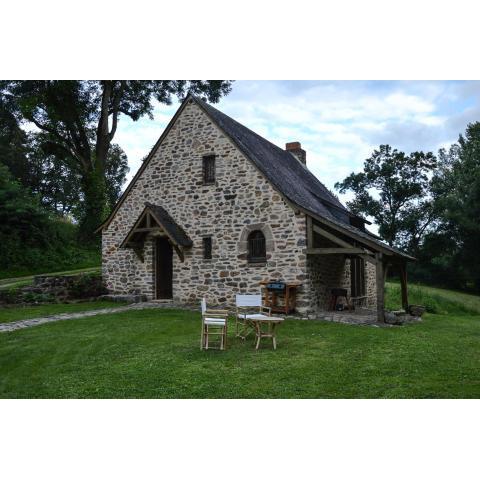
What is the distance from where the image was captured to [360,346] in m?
8.80

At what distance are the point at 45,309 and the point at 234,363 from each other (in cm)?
838

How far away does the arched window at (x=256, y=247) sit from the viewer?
13953 mm

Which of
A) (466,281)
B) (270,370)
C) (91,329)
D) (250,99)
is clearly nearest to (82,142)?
(250,99)

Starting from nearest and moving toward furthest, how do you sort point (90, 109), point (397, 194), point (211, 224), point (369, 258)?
point (369, 258), point (211, 224), point (90, 109), point (397, 194)

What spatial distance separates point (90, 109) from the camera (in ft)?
91.0

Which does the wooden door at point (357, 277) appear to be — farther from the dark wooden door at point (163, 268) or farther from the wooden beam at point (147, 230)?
the wooden beam at point (147, 230)

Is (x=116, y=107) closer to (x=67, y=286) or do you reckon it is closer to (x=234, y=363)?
(x=67, y=286)

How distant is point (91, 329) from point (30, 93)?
18512 mm

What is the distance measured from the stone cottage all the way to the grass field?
9.69ft

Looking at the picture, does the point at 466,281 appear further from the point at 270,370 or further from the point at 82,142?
the point at 270,370

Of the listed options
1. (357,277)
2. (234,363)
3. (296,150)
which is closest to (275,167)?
(357,277)

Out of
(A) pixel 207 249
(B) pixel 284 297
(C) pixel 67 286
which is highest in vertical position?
(A) pixel 207 249

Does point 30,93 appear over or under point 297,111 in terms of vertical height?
over

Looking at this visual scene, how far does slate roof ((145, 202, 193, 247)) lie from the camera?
47.9 feet
